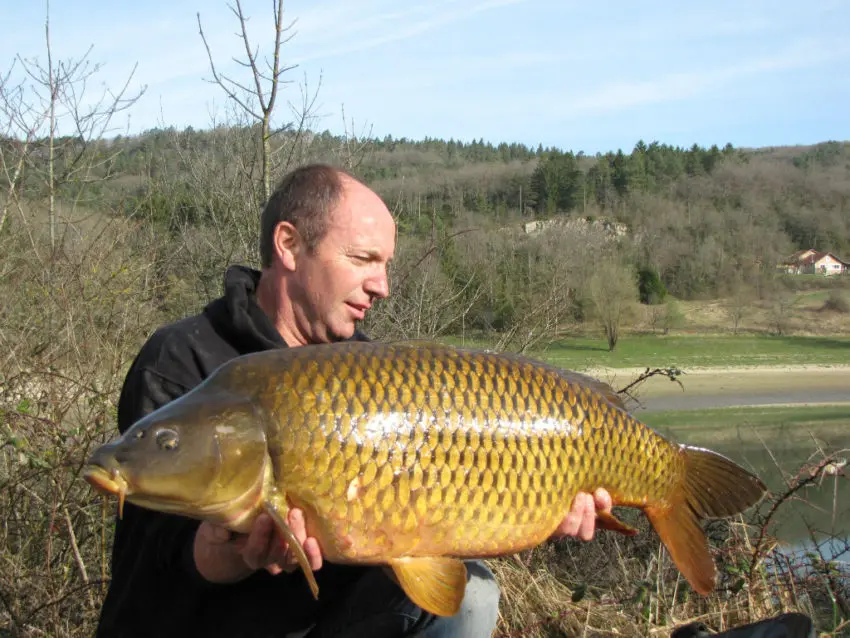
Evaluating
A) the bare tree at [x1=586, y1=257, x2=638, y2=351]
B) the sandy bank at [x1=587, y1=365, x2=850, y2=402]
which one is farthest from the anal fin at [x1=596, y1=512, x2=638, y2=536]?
the bare tree at [x1=586, y1=257, x2=638, y2=351]

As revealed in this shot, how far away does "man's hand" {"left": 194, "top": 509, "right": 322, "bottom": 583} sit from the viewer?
144 centimetres

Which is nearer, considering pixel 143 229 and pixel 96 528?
pixel 96 528

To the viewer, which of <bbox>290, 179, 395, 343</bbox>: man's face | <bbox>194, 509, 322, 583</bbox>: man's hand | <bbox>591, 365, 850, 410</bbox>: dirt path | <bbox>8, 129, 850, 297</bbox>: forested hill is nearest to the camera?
<bbox>194, 509, 322, 583</bbox>: man's hand

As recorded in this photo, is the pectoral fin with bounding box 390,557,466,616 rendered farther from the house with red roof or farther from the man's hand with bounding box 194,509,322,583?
the house with red roof

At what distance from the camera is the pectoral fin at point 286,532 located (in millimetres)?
1388

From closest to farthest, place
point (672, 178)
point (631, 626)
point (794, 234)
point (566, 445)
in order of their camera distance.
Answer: point (566, 445) → point (631, 626) → point (794, 234) → point (672, 178)

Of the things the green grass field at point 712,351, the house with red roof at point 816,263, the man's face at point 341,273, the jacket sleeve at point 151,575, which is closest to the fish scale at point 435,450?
the jacket sleeve at point 151,575

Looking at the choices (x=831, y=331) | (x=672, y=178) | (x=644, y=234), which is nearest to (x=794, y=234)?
(x=672, y=178)

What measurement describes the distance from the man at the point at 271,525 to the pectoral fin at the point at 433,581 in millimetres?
169

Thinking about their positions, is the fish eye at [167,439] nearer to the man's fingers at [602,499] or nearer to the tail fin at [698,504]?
the man's fingers at [602,499]

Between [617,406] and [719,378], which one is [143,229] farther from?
[719,378]

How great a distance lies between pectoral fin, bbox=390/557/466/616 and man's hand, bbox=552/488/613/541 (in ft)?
0.89

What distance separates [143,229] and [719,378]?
19.4m

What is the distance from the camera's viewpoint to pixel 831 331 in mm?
33969
